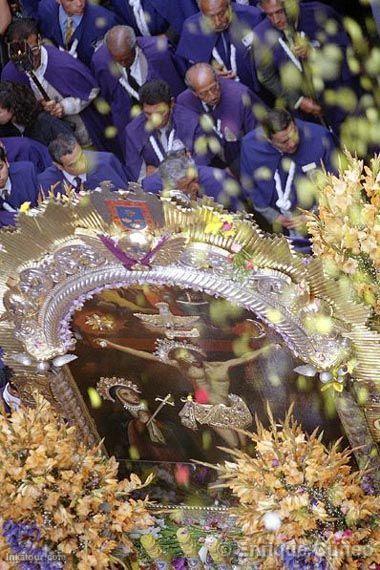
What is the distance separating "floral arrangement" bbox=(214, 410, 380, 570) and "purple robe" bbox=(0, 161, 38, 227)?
260 cm

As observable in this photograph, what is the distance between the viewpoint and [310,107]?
9.11 meters

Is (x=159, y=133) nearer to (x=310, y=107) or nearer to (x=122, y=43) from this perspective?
(x=122, y=43)

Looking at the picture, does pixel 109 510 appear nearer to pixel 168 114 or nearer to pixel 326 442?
pixel 326 442

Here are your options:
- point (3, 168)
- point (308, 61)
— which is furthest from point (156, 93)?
point (308, 61)

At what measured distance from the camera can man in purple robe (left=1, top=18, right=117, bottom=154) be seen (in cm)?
948

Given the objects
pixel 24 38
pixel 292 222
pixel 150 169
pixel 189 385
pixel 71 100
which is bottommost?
pixel 292 222

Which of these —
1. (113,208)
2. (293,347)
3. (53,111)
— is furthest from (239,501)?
(53,111)

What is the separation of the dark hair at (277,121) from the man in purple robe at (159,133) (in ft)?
2.49

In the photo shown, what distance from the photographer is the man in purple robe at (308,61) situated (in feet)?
29.8

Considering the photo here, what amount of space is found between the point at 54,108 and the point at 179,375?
3055 mm

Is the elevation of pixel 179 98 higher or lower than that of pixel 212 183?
higher

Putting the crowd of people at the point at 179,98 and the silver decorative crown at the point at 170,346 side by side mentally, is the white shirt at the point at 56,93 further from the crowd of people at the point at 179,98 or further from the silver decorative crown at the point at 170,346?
the silver decorative crown at the point at 170,346

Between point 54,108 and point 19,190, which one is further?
point 54,108

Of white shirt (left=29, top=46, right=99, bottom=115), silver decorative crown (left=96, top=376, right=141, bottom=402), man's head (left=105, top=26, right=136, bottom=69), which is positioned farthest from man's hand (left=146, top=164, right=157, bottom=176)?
silver decorative crown (left=96, top=376, right=141, bottom=402)
